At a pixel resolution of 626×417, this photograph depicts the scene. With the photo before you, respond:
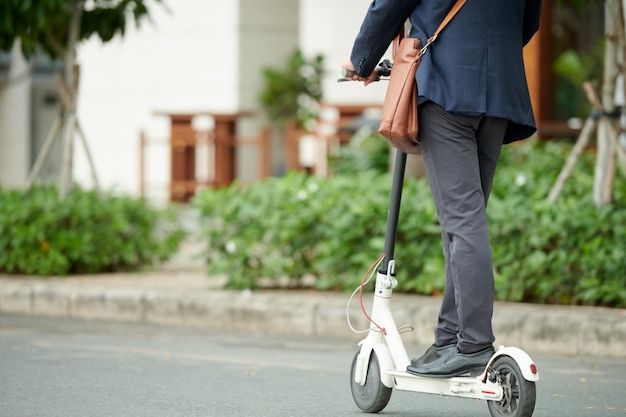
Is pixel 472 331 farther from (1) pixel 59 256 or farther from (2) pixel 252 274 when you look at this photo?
(1) pixel 59 256

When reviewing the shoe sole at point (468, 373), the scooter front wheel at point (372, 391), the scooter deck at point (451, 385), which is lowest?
the scooter front wheel at point (372, 391)

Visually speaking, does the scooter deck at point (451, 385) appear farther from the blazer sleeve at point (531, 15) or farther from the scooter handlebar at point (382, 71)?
the blazer sleeve at point (531, 15)

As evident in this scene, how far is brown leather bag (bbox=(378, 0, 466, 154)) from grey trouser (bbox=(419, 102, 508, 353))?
6 centimetres

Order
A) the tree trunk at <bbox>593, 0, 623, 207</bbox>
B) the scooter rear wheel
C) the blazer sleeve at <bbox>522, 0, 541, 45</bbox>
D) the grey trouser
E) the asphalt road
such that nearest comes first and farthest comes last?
the scooter rear wheel < the grey trouser < the blazer sleeve at <bbox>522, 0, 541, 45</bbox> < the asphalt road < the tree trunk at <bbox>593, 0, 623, 207</bbox>

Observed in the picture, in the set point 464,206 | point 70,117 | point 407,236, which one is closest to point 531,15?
point 464,206

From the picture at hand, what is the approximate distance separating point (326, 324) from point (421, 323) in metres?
0.59

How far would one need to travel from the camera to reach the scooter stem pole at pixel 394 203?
4.11 metres

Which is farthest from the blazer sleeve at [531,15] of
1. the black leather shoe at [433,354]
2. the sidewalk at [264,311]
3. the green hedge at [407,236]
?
the green hedge at [407,236]

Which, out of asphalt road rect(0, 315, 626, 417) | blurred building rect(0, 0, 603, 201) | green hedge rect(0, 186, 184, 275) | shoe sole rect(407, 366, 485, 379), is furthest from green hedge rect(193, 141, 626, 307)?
blurred building rect(0, 0, 603, 201)

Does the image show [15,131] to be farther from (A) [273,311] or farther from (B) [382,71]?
(B) [382,71]

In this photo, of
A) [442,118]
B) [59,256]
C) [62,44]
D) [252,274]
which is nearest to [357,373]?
[442,118]

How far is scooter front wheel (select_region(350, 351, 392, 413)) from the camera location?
4.15 m

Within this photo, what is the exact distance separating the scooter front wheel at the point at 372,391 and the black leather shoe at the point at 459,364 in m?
0.29

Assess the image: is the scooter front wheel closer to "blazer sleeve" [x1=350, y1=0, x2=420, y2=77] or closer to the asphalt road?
the asphalt road
